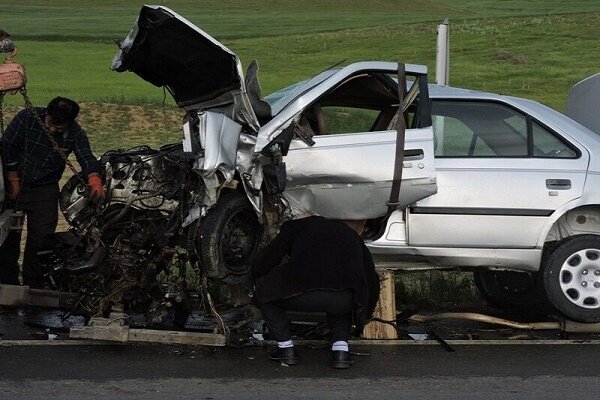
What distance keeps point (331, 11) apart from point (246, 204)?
67515 mm

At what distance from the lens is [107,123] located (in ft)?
70.1

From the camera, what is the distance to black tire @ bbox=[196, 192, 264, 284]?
724cm

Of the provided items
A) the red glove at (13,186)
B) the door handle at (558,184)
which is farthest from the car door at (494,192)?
the red glove at (13,186)

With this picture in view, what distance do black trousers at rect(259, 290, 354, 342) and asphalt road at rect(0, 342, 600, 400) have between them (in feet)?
0.72

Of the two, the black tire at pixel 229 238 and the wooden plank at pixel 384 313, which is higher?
the black tire at pixel 229 238

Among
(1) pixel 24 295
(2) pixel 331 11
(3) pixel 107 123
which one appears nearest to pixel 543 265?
(1) pixel 24 295

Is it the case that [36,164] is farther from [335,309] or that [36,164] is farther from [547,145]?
[547,145]

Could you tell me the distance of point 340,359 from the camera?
676 centimetres

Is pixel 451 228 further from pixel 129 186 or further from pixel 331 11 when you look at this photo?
pixel 331 11

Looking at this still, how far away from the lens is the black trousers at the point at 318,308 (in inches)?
265

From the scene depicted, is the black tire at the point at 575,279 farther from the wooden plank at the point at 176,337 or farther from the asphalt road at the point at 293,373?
the wooden plank at the point at 176,337

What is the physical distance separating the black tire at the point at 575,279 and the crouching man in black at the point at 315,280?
5.17 ft

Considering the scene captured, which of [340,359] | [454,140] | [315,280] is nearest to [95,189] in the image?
[315,280]

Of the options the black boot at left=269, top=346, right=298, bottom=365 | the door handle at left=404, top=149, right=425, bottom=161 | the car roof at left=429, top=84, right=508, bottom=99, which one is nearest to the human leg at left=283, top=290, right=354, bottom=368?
the black boot at left=269, top=346, right=298, bottom=365
